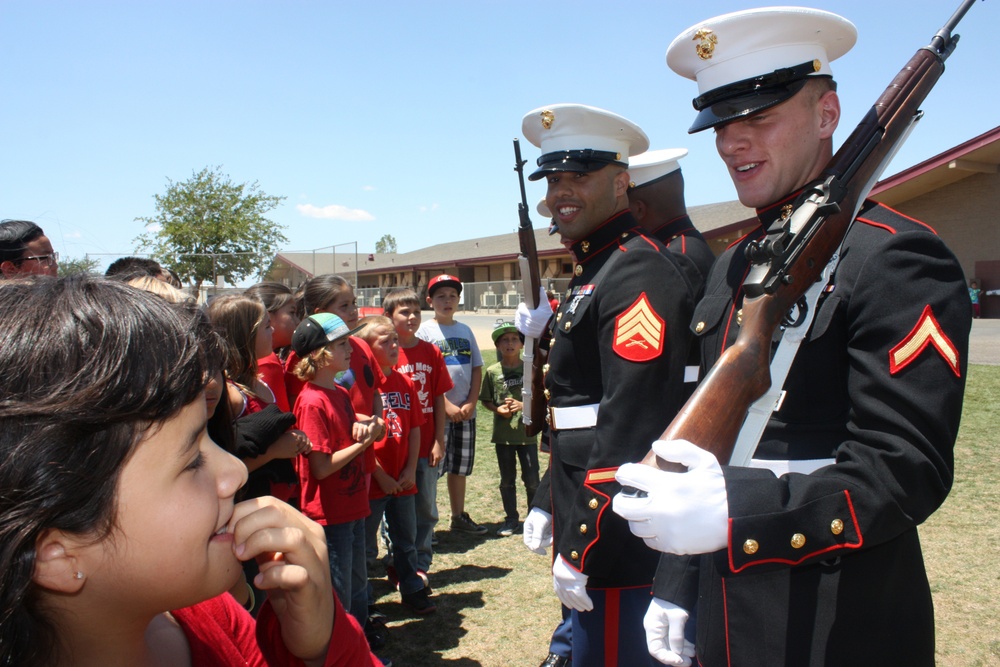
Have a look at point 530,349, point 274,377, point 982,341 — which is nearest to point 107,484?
point 530,349

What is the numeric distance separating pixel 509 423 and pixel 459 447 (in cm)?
45

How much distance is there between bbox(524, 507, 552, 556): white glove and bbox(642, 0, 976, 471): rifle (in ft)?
4.78

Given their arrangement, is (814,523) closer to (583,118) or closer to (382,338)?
(583,118)

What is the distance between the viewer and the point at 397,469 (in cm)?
464

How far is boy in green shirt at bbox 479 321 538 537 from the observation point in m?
5.92

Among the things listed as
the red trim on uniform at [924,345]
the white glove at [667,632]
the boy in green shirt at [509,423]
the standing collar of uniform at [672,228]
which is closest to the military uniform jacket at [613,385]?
the white glove at [667,632]

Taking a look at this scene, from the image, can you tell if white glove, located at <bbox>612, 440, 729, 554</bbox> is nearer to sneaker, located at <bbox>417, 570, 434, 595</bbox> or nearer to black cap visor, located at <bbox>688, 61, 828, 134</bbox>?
black cap visor, located at <bbox>688, 61, 828, 134</bbox>

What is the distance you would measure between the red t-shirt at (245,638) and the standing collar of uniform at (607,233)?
6.89ft

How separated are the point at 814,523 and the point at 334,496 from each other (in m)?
2.60

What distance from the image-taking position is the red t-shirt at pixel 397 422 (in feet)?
15.2

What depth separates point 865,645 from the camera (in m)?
1.60

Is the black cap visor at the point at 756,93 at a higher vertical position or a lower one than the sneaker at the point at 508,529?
higher

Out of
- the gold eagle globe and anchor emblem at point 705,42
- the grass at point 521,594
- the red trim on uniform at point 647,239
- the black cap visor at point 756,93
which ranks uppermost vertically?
the gold eagle globe and anchor emblem at point 705,42

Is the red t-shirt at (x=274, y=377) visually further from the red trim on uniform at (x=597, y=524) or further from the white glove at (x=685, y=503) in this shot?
the white glove at (x=685, y=503)
